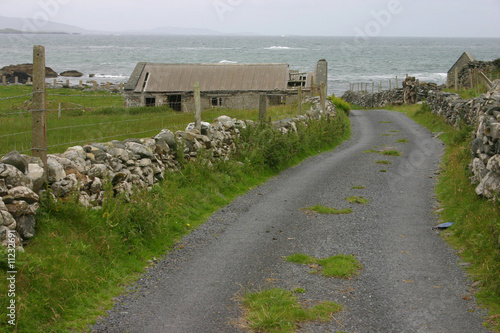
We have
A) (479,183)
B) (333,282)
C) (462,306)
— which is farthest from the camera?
(479,183)

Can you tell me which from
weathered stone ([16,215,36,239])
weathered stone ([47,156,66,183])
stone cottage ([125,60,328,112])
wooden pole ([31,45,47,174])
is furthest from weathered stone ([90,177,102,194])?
stone cottage ([125,60,328,112])

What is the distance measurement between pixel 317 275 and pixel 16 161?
4.81 metres

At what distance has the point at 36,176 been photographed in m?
7.33

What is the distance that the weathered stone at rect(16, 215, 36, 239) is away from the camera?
6.71m

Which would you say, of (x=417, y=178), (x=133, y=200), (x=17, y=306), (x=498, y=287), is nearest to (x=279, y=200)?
(x=133, y=200)

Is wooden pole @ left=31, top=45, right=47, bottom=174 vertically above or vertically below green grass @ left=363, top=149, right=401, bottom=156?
above

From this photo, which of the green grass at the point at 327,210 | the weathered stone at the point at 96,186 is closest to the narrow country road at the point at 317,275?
the green grass at the point at 327,210

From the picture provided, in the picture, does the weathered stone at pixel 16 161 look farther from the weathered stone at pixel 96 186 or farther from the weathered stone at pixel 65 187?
the weathered stone at pixel 96 186

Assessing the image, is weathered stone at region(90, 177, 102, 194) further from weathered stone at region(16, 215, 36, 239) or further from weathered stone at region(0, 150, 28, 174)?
weathered stone at region(16, 215, 36, 239)

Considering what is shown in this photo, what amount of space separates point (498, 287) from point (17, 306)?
6259 millimetres

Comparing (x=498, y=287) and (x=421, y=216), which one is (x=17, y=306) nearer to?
(x=498, y=287)

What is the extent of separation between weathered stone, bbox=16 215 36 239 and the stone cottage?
95.0ft

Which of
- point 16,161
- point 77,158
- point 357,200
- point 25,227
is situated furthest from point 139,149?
point 357,200

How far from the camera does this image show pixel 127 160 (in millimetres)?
9852
